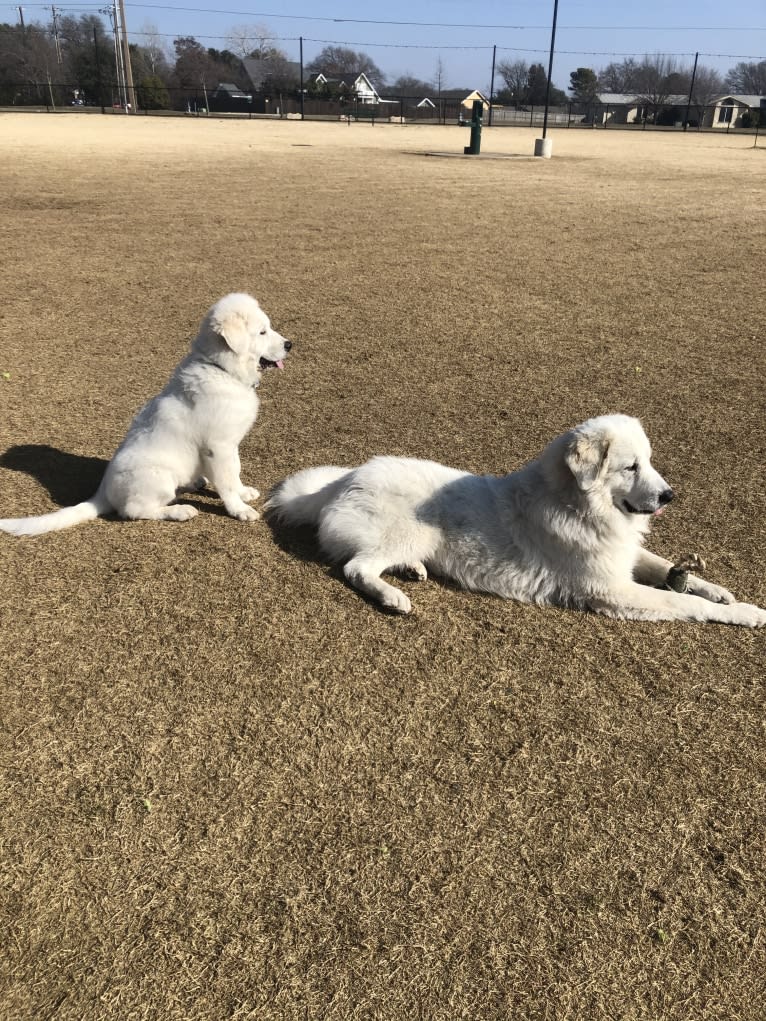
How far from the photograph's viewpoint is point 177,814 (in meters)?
2.48

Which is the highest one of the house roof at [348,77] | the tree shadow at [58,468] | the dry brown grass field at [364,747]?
the house roof at [348,77]

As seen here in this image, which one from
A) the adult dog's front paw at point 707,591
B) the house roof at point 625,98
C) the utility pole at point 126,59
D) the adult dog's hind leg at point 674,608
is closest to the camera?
the adult dog's hind leg at point 674,608

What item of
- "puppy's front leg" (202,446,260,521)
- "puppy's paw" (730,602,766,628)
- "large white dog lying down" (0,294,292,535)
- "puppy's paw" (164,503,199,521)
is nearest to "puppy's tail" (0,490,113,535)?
"large white dog lying down" (0,294,292,535)

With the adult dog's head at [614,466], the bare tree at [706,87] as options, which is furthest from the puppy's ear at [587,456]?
the bare tree at [706,87]

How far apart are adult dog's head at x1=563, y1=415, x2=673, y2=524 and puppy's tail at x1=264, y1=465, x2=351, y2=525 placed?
1205mm

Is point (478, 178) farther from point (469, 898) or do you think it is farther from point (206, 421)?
point (469, 898)

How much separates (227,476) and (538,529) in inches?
67.4

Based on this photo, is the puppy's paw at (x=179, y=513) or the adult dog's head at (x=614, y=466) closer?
the adult dog's head at (x=614, y=466)

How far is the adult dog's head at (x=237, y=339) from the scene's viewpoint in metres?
4.00

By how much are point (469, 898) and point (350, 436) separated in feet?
11.9

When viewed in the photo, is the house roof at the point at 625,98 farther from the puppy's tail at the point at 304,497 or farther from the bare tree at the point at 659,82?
the puppy's tail at the point at 304,497

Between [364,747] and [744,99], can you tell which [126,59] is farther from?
[744,99]

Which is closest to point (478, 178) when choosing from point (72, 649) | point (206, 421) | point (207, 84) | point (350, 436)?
point (350, 436)

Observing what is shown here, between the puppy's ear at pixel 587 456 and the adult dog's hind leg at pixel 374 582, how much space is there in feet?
3.05
